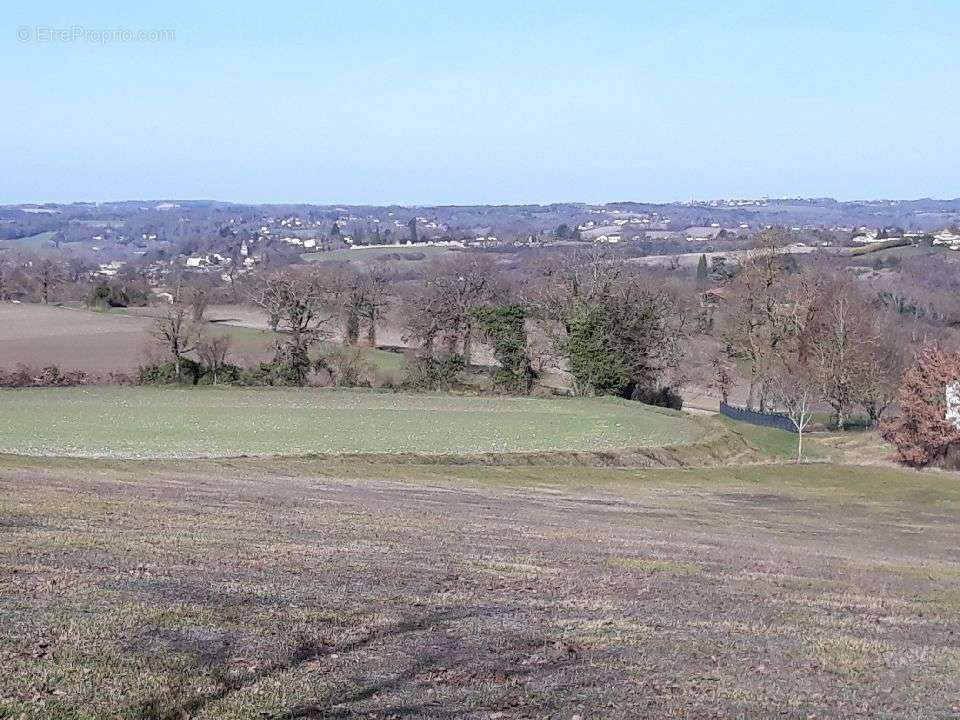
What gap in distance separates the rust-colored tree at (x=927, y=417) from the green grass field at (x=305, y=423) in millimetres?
9591

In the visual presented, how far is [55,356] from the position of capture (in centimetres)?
7912

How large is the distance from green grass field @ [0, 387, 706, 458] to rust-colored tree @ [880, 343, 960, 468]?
9.59 m

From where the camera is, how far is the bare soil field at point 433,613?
10.2 meters

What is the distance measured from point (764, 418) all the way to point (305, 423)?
3175 cm

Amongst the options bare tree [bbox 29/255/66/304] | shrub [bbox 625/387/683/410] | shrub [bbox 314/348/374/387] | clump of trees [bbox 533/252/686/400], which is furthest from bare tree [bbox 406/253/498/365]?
bare tree [bbox 29/255/66/304]

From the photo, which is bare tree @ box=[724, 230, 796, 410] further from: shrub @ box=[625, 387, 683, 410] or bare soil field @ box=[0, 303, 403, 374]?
bare soil field @ box=[0, 303, 403, 374]

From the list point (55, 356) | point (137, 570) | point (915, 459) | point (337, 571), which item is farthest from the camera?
point (55, 356)

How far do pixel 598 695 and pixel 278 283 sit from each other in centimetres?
6456

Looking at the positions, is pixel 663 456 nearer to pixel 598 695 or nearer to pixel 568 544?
pixel 568 544

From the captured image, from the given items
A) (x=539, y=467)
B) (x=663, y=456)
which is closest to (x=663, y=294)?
(x=663, y=456)

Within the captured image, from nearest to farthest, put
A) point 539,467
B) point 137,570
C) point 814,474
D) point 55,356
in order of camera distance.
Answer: point 137,570, point 539,467, point 814,474, point 55,356

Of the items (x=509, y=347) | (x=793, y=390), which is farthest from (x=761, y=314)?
(x=509, y=347)

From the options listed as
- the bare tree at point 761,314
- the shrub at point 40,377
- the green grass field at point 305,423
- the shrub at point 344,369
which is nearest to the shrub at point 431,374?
the shrub at point 344,369

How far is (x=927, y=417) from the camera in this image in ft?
172
